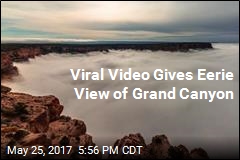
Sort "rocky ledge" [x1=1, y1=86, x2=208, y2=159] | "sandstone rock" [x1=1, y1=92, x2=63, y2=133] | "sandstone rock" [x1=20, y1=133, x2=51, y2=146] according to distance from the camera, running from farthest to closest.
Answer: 1. "sandstone rock" [x1=1, y1=92, x2=63, y2=133]
2. "rocky ledge" [x1=1, y1=86, x2=208, y2=159]
3. "sandstone rock" [x1=20, y1=133, x2=51, y2=146]

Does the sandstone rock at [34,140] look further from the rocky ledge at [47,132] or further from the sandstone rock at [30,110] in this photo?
the sandstone rock at [30,110]

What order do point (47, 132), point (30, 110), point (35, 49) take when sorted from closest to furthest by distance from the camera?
point (47, 132) < point (30, 110) < point (35, 49)

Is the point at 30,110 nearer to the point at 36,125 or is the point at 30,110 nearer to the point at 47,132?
the point at 36,125

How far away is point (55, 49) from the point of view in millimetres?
48000

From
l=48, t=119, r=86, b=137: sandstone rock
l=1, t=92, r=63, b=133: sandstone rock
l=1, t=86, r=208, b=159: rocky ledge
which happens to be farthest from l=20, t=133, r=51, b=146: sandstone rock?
l=48, t=119, r=86, b=137: sandstone rock

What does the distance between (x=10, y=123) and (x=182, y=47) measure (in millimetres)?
59941

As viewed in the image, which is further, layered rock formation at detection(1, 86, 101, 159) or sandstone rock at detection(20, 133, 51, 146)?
layered rock formation at detection(1, 86, 101, 159)

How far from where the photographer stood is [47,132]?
2203cm

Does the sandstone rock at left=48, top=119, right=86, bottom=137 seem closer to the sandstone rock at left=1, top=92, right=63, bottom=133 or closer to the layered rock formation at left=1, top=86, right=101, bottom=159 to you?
the layered rock formation at left=1, top=86, right=101, bottom=159

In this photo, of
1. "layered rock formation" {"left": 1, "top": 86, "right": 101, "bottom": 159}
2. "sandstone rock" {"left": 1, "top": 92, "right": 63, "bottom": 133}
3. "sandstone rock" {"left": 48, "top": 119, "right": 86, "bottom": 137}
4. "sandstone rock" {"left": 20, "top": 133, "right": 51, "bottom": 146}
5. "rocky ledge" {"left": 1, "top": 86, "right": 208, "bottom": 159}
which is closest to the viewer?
"sandstone rock" {"left": 20, "top": 133, "right": 51, "bottom": 146}

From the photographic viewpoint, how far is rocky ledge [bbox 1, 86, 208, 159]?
18.7m

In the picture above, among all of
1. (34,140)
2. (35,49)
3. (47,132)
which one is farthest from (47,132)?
(35,49)

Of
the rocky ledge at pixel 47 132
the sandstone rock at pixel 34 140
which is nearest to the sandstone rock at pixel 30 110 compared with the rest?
the rocky ledge at pixel 47 132

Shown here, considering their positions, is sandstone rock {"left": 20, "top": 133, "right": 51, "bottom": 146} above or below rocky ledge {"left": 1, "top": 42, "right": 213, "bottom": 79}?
below
